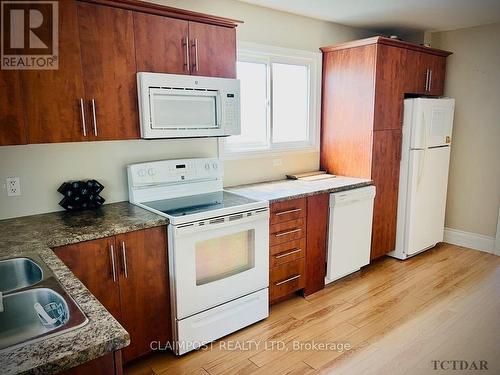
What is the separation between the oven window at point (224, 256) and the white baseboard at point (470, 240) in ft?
9.62

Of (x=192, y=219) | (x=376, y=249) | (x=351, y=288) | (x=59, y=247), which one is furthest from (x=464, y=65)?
(x=59, y=247)

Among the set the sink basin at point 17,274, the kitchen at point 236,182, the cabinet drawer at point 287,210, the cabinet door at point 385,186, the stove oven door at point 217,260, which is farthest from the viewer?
the cabinet door at point 385,186

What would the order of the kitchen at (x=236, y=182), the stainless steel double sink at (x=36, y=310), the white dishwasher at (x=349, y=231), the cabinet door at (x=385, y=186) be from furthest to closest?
the cabinet door at (x=385, y=186), the white dishwasher at (x=349, y=231), the kitchen at (x=236, y=182), the stainless steel double sink at (x=36, y=310)

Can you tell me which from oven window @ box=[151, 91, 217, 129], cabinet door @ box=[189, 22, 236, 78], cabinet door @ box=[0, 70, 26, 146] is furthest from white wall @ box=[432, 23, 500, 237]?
cabinet door @ box=[0, 70, 26, 146]

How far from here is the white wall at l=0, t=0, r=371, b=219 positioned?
7.26 ft

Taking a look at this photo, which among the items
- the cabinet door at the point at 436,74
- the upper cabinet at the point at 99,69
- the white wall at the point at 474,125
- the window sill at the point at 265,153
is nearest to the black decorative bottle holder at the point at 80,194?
the upper cabinet at the point at 99,69

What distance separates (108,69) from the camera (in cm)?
214

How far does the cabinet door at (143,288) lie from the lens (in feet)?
6.75

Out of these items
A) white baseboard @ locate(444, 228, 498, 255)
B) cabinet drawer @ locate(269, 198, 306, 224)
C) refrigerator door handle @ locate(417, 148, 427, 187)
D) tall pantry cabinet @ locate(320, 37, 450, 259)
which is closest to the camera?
cabinet drawer @ locate(269, 198, 306, 224)

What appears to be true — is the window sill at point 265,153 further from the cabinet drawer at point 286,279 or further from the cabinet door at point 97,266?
the cabinet door at point 97,266

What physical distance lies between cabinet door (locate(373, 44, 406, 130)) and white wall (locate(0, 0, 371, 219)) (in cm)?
64

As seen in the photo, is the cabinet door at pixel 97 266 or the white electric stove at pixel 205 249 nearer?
the cabinet door at pixel 97 266

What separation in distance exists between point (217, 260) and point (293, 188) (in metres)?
0.99

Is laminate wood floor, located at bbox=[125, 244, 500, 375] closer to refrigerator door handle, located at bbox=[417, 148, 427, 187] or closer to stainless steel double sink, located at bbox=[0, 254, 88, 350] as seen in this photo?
refrigerator door handle, located at bbox=[417, 148, 427, 187]
